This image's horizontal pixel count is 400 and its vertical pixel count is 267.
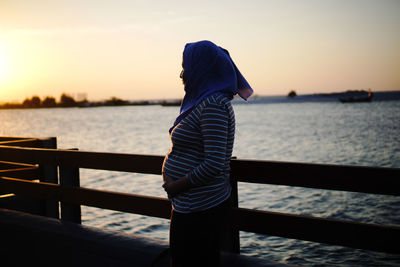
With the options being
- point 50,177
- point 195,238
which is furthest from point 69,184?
point 195,238

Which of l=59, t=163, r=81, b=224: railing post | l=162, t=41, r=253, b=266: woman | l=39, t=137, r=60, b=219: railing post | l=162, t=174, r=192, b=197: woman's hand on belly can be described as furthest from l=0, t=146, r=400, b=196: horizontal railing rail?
l=39, t=137, r=60, b=219: railing post

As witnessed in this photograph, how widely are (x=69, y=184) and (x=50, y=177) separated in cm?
105

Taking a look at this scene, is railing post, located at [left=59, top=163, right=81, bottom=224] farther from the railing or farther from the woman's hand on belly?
the woman's hand on belly

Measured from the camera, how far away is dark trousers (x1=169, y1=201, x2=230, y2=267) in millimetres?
1881

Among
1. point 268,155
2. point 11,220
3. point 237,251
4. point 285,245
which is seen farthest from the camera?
point 268,155

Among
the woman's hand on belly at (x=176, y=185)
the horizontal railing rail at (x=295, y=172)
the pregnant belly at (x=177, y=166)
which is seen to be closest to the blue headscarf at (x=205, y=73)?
the pregnant belly at (x=177, y=166)

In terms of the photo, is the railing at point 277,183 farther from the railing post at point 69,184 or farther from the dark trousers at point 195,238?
the dark trousers at point 195,238

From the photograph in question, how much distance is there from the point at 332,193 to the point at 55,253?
10523 mm

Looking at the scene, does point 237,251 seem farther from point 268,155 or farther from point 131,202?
point 268,155

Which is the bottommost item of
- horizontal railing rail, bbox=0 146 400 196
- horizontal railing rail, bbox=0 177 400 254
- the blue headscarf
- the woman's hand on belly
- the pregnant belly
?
horizontal railing rail, bbox=0 177 400 254

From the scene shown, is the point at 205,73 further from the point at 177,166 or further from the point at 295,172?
the point at 295,172

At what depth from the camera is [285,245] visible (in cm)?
720

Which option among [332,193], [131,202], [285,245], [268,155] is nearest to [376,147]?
[268,155]

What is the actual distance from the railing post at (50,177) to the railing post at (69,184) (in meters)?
0.85
